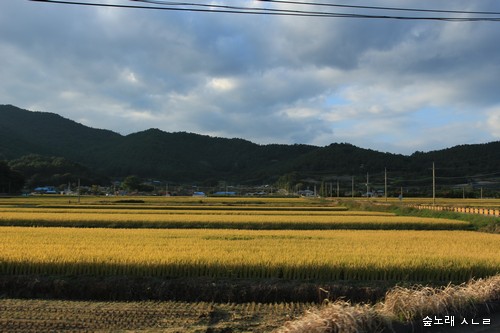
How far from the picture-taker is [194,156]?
147 m

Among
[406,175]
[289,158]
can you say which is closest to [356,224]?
[406,175]

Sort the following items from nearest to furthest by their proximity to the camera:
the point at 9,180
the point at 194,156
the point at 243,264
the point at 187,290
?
the point at 187,290 → the point at 243,264 → the point at 9,180 → the point at 194,156

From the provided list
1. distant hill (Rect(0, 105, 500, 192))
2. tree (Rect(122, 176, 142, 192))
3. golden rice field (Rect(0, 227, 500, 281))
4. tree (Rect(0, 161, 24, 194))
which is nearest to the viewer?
golden rice field (Rect(0, 227, 500, 281))

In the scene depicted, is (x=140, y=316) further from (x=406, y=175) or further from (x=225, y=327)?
(x=406, y=175)

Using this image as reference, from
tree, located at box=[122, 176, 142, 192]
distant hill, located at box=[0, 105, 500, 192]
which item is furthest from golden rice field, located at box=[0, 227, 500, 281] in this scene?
distant hill, located at box=[0, 105, 500, 192]

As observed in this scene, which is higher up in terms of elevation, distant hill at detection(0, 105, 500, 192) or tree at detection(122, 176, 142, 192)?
distant hill at detection(0, 105, 500, 192)

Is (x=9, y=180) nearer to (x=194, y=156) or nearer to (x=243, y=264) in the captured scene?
(x=194, y=156)

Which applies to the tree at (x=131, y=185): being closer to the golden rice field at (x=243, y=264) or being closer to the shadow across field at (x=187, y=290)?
the golden rice field at (x=243, y=264)

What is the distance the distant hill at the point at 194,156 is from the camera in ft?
394

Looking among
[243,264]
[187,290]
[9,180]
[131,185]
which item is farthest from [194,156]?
[187,290]

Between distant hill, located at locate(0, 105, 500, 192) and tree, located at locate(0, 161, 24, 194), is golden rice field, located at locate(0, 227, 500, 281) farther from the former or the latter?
distant hill, located at locate(0, 105, 500, 192)

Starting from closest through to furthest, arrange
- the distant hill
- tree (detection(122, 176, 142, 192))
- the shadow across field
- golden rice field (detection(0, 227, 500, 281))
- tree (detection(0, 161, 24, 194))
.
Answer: the shadow across field → golden rice field (detection(0, 227, 500, 281)) → tree (detection(0, 161, 24, 194)) → tree (detection(122, 176, 142, 192)) → the distant hill

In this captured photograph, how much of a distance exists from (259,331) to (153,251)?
203 inches

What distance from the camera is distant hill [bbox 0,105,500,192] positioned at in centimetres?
12004
